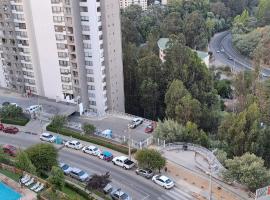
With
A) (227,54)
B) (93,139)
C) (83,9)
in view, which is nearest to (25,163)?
(93,139)

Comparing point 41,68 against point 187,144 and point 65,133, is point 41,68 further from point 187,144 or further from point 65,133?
point 187,144

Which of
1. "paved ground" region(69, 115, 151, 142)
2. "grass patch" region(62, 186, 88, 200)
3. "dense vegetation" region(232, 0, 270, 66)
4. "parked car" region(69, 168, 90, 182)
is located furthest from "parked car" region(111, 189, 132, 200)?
"dense vegetation" region(232, 0, 270, 66)

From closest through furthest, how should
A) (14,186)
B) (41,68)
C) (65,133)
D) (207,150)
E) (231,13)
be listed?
1. (14,186)
2. (207,150)
3. (65,133)
4. (41,68)
5. (231,13)

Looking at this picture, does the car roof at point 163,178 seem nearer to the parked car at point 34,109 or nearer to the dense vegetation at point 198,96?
the dense vegetation at point 198,96

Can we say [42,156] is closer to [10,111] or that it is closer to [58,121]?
[58,121]

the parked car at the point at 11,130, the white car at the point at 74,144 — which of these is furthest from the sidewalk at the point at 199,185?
the parked car at the point at 11,130

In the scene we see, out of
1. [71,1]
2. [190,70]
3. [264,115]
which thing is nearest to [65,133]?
[71,1]
